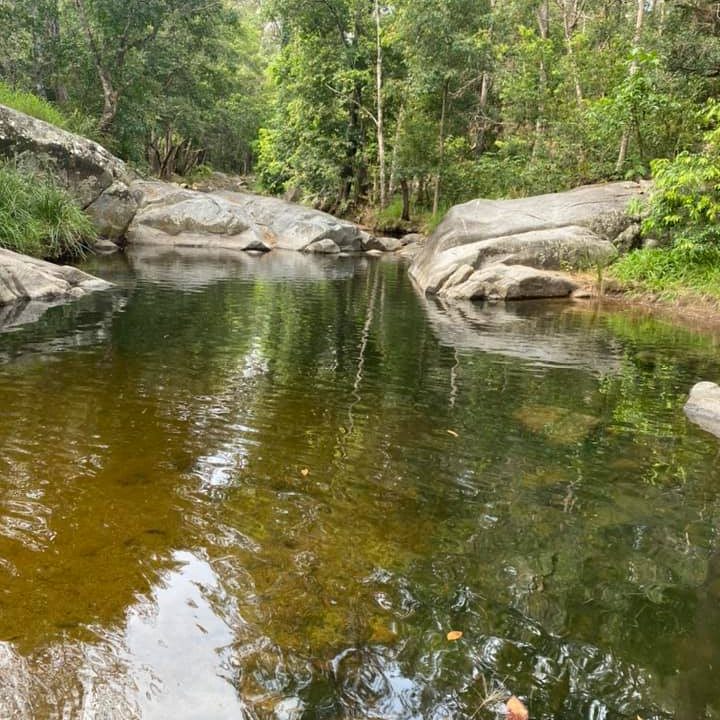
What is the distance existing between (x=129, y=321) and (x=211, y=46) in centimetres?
2332

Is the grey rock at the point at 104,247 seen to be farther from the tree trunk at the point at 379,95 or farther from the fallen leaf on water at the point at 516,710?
the fallen leaf on water at the point at 516,710

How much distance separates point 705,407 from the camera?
5.90 metres

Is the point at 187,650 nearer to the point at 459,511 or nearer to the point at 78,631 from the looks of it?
the point at 78,631

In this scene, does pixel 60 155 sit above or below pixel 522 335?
above

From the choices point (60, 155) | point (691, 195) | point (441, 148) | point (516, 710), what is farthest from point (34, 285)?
point (441, 148)

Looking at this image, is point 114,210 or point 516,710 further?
point 114,210

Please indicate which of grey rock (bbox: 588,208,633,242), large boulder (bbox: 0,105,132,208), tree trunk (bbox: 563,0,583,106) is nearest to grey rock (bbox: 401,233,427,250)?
tree trunk (bbox: 563,0,583,106)

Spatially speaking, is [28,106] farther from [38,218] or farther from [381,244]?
[381,244]

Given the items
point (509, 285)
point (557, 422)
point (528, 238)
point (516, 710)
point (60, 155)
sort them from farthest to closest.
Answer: point (60, 155) → point (528, 238) → point (509, 285) → point (557, 422) → point (516, 710)

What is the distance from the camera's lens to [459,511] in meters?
3.77

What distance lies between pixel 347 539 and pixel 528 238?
12.4 metres

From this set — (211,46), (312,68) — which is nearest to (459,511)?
(312,68)

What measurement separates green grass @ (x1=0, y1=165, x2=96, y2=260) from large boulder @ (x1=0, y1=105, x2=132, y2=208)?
1.59 metres

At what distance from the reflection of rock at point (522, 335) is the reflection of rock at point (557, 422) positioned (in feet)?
6.20
